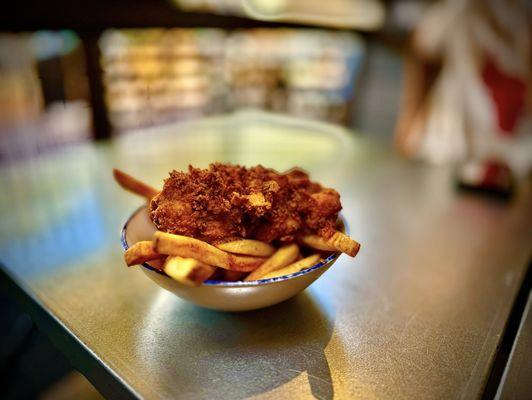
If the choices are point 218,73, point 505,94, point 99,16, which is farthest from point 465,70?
point 99,16

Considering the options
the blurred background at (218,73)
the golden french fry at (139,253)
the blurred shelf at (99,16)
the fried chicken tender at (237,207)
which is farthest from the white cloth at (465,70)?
the golden french fry at (139,253)

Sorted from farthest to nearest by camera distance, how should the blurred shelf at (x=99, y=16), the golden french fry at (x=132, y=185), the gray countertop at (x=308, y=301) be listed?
the blurred shelf at (x=99, y=16) < the golden french fry at (x=132, y=185) < the gray countertop at (x=308, y=301)

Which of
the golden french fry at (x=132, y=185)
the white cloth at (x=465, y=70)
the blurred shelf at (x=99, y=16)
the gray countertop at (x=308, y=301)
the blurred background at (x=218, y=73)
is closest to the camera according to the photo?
the gray countertop at (x=308, y=301)

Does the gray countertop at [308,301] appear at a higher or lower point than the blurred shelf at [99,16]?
lower

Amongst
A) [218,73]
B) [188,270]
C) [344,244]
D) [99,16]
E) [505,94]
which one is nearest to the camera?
[188,270]

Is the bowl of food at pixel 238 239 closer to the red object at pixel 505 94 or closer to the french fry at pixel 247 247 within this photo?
the french fry at pixel 247 247

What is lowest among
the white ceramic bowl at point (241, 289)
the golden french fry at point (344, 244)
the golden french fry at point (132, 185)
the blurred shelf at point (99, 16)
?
the white ceramic bowl at point (241, 289)

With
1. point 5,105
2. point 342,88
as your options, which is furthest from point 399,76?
point 5,105

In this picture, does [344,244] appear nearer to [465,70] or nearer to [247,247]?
[247,247]
